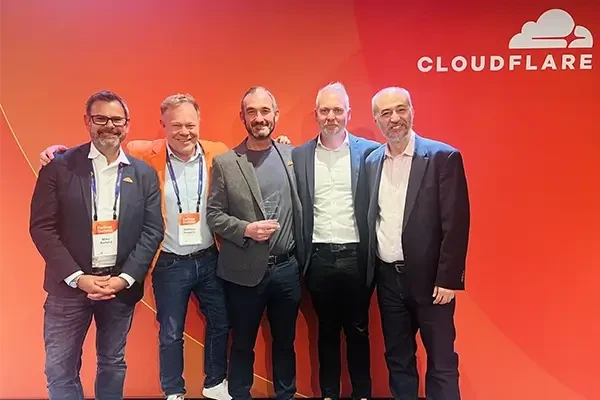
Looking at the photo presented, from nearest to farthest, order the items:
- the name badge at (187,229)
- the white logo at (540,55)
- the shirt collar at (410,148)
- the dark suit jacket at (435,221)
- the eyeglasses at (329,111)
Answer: the dark suit jacket at (435,221), the shirt collar at (410,148), the eyeglasses at (329,111), the name badge at (187,229), the white logo at (540,55)

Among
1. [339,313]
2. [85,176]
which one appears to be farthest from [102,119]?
[339,313]

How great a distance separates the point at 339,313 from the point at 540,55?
200 cm

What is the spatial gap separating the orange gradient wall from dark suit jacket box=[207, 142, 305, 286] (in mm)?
502

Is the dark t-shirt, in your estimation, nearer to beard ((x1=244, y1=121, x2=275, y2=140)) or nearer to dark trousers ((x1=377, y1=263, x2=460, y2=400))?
beard ((x1=244, y1=121, x2=275, y2=140))

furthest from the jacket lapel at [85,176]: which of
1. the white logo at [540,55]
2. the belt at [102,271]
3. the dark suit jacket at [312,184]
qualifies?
the white logo at [540,55]

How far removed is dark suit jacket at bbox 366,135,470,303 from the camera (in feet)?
8.25

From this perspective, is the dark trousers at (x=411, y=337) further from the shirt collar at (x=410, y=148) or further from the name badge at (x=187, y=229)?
the name badge at (x=187, y=229)

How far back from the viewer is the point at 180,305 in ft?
9.75

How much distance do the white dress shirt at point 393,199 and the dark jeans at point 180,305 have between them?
1.02m

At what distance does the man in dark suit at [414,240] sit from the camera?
2533mm

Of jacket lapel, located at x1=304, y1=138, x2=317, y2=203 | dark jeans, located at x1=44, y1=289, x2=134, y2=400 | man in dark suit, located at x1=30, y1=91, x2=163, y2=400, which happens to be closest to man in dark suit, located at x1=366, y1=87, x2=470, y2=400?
jacket lapel, located at x1=304, y1=138, x2=317, y2=203

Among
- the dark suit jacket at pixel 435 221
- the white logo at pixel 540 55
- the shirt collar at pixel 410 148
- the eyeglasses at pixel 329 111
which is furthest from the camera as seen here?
the white logo at pixel 540 55

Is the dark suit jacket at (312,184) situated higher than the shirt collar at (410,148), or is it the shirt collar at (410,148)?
the shirt collar at (410,148)

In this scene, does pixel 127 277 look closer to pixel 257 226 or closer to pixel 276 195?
pixel 257 226
